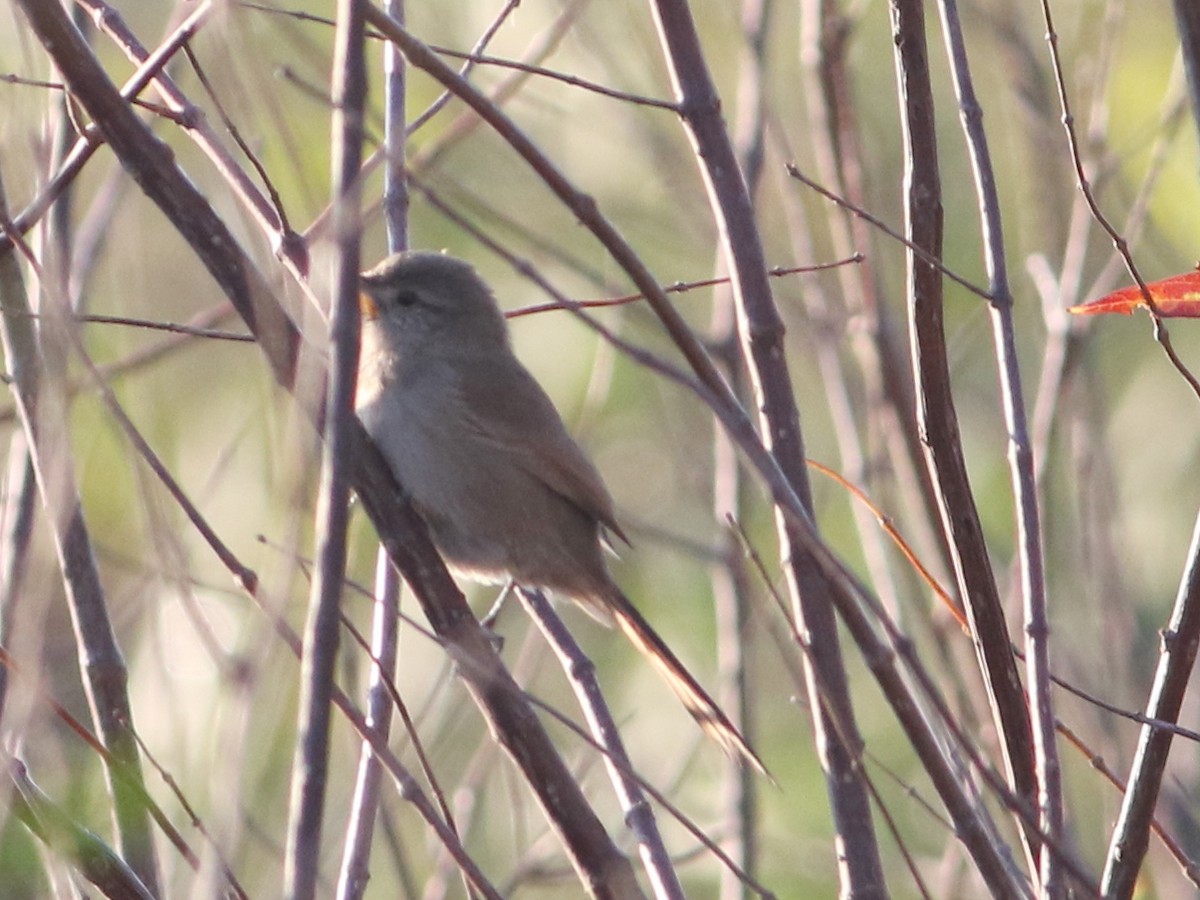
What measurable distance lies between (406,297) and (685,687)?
135 centimetres

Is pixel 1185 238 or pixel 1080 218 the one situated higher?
pixel 1185 238

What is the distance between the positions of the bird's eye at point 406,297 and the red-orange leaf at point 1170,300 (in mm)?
2484

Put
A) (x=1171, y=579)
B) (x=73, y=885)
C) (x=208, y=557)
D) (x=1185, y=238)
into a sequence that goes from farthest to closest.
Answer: (x=1171, y=579) < (x=208, y=557) < (x=1185, y=238) < (x=73, y=885)

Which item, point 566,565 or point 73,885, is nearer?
point 73,885

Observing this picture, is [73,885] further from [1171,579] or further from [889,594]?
[1171,579]

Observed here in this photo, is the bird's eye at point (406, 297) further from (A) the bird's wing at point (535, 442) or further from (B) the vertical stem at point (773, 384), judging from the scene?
(B) the vertical stem at point (773, 384)

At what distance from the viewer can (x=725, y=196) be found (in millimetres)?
2494

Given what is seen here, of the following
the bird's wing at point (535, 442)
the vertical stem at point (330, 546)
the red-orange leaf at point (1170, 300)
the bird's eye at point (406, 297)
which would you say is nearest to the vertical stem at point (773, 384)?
the red-orange leaf at point (1170, 300)

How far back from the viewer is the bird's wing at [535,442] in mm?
4109

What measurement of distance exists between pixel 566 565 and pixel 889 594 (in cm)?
90

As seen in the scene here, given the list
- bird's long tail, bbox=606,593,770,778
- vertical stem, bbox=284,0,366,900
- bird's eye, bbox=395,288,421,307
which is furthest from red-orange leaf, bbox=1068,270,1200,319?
bird's eye, bbox=395,288,421,307

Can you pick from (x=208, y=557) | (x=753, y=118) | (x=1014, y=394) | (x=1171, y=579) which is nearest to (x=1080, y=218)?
(x=753, y=118)

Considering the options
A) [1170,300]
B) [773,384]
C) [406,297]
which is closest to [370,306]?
[406,297]

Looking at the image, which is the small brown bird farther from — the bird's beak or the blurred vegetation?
the blurred vegetation
